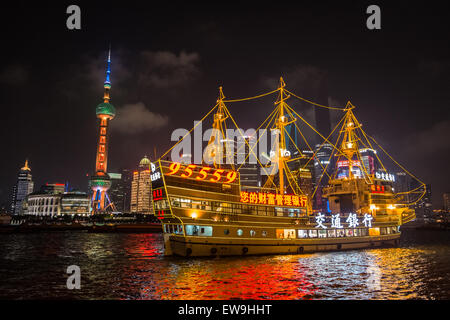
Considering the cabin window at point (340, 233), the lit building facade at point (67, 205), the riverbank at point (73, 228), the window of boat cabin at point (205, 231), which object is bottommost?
the riverbank at point (73, 228)

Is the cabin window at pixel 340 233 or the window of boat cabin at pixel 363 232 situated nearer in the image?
the cabin window at pixel 340 233

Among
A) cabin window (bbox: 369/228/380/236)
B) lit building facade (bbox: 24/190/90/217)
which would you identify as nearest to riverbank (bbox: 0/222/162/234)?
lit building facade (bbox: 24/190/90/217)

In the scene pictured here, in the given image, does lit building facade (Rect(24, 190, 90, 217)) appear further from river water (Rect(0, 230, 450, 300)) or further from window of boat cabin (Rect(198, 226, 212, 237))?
window of boat cabin (Rect(198, 226, 212, 237))

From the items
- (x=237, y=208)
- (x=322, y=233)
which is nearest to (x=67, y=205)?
(x=237, y=208)

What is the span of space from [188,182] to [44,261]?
20.1 meters

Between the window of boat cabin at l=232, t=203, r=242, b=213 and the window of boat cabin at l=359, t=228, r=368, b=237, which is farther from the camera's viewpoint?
the window of boat cabin at l=359, t=228, r=368, b=237

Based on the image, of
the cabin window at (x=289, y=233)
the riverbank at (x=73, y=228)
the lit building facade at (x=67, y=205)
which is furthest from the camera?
the lit building facade at (x=67, y=205)

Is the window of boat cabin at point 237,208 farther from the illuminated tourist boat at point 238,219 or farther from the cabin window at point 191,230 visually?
the cabin window at point 191,230

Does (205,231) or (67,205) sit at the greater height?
(67,205)

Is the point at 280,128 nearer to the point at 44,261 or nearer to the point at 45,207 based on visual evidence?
the point at 44,261

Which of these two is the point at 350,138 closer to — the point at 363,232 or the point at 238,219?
the point at 363,232

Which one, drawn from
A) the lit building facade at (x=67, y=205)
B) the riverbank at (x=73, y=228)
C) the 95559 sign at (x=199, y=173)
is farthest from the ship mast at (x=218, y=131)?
the lit building facade at (x=67, y=205)

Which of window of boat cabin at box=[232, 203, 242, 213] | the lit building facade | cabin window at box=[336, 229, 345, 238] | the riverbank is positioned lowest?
the riverbank

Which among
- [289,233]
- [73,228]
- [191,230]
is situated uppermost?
[191,230]
